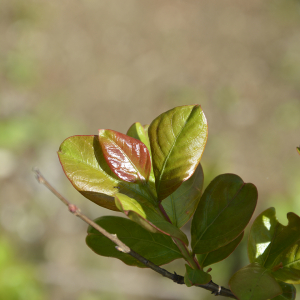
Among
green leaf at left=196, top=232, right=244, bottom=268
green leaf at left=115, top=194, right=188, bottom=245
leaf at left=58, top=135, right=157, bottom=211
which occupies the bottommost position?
green leaf at left=196, top=232, right=244, bottom=268

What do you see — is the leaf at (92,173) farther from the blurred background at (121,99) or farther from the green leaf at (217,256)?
the blurred background at (121,99)

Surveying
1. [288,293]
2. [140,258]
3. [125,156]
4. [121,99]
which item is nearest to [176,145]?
[125,156]

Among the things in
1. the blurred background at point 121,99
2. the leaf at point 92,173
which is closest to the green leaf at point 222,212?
the leaf at point 92,173

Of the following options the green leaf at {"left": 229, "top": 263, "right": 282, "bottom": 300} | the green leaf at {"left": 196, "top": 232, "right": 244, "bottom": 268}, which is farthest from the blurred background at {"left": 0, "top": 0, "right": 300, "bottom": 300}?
the green leaf at {"left": 229, "top": 263, "right": 282, "bottom": 300}

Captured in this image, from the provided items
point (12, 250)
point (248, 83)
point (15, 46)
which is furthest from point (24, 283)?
A: point (248, 83)

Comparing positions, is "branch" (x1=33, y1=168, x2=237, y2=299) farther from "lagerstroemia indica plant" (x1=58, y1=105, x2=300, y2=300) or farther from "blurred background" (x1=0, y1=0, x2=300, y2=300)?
"blurred background" (x1=0, y1=0, x2=300, y2=300)

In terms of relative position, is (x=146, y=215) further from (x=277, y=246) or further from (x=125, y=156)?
(x=277, y=246)
